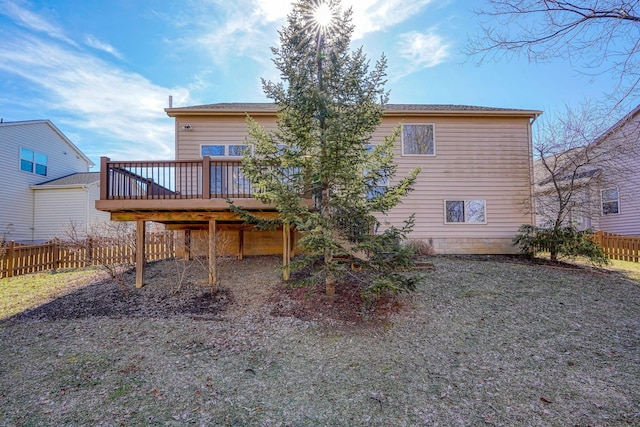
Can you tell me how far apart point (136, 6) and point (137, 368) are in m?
9.40

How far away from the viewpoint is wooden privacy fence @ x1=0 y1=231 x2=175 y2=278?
8.80m

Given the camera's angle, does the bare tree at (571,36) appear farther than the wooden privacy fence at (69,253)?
No

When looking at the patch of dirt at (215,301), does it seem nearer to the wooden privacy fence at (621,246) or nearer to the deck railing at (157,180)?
the deck railing at (157,180)

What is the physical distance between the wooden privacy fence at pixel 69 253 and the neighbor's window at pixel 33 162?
944cm

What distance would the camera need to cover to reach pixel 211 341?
14.5ft

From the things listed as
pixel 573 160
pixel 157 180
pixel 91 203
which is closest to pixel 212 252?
pixel 157 180

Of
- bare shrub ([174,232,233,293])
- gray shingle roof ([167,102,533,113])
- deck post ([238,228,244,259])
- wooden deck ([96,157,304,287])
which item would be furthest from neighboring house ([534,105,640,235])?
deck post ([238,228,244,259])

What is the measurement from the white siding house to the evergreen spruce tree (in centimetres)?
1555

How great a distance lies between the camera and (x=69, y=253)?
9945mm

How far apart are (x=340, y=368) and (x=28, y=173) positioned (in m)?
20.0

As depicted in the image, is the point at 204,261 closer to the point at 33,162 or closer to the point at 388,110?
the point at 388,110

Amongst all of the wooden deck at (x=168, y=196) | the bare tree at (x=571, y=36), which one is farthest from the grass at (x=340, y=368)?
the bare tree at (x=571, y=36)

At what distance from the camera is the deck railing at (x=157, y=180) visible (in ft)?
21.8

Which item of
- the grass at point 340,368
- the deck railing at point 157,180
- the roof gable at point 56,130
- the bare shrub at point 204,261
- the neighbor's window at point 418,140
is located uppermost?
the roof gable at point 56,130
